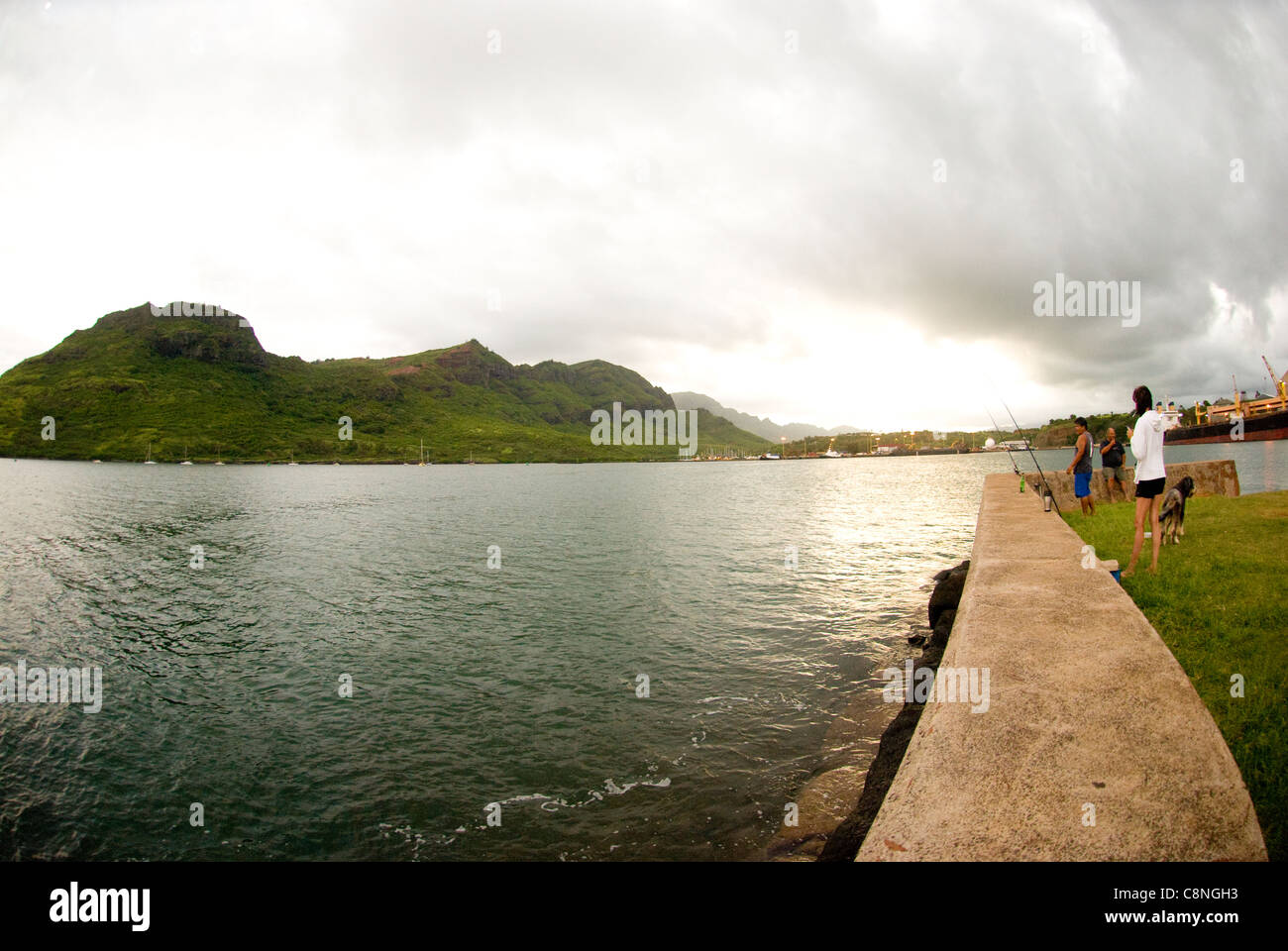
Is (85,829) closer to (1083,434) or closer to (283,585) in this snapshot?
(283,585)

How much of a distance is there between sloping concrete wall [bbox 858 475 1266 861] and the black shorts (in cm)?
581

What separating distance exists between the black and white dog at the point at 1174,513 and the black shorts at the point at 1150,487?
3.03 meters

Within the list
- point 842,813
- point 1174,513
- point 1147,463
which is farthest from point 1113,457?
point 842,813

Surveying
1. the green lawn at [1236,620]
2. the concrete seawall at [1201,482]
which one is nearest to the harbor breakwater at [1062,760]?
the green lawn at [1236,620]

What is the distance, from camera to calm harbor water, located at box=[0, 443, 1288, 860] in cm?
936

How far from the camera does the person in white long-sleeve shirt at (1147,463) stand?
35.7ft

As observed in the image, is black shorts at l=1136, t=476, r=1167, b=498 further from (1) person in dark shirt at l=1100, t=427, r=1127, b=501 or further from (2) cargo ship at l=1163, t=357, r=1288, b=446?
(2) cargo ship at l=1163, t=357, r=1288, b=446

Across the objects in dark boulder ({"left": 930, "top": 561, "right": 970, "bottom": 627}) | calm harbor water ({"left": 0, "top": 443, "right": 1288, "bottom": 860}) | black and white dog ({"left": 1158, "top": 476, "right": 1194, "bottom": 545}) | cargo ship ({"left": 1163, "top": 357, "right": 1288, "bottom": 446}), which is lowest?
calm harbor water ({"left": 0, "top": 443, "right": 1288, "bottom": 860})

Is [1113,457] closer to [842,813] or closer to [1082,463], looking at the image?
[1082,463]

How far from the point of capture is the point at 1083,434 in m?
17.0

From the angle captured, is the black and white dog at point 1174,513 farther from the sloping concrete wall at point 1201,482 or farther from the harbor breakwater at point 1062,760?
the sloping concrete wall at point 1201,482

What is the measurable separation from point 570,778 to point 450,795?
83.1 inches

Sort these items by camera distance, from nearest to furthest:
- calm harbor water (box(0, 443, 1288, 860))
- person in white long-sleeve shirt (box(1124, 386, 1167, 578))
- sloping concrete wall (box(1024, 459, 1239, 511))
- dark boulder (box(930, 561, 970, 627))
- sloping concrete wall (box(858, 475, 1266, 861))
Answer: sloping concrete wall (box(858, 475, 1266, 861))
calm harbor water (box(0, 443, 1288, 860))
person in white long-sleeve shirt (box(1124, 386, 1167, 578))
dark boulder (box(930, 561, 970, 627))
sloping concrete wall (box(1024, 459, 1239, 511))

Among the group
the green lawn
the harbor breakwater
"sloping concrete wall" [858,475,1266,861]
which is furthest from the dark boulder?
"sloping concrete wall" [858,475,1266,861]
